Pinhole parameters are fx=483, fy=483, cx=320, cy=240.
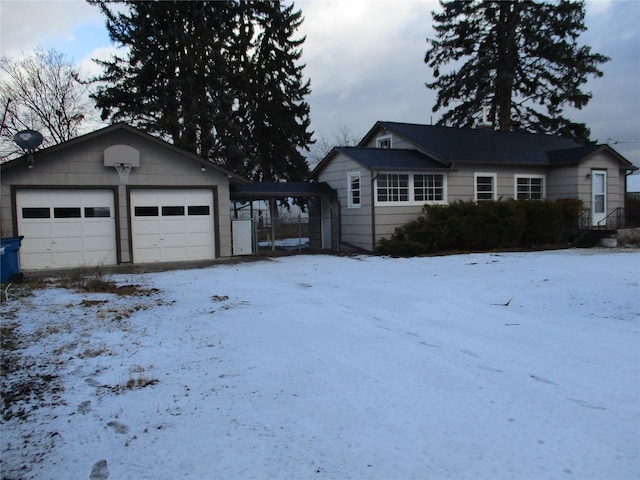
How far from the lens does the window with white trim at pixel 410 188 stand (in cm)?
1809

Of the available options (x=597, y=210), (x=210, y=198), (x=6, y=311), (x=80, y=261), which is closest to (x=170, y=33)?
(x=210, y=198)

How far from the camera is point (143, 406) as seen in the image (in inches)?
162

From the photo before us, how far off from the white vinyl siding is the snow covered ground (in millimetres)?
12646

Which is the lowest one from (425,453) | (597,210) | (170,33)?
(425,453)

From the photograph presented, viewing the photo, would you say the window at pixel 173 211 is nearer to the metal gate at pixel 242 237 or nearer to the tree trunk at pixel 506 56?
the metal gate at pixel 242 237

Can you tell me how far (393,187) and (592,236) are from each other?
854 centimetres

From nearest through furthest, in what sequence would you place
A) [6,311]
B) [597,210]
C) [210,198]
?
1. [6,311]
2. [210,198]
3. [597,210]

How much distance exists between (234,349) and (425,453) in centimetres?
297

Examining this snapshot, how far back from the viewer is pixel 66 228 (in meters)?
15.1

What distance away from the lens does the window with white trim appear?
18094 mm

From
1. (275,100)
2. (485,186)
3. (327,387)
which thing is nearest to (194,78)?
(275,100)

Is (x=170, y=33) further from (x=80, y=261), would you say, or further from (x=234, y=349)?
(x=234, y=349)

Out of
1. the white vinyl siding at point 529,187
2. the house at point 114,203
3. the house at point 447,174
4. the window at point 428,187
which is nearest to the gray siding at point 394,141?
the house at point 447,174

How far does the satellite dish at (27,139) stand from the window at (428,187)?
12724 millimetres
